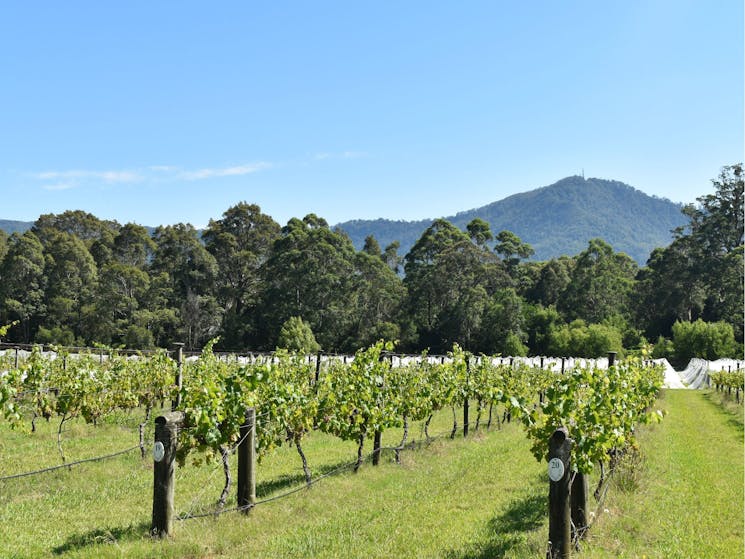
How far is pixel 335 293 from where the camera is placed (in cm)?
5872

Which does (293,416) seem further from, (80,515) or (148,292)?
(148,292)

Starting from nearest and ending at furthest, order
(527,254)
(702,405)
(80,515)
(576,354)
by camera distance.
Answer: (80,515) < (702,405) < (576,354) < (527,254)

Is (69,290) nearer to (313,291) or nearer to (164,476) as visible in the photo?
(313,291)

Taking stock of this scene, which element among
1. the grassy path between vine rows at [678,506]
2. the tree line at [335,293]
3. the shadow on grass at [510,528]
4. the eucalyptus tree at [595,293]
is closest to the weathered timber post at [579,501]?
the grassy path between vine rows at [678,506]

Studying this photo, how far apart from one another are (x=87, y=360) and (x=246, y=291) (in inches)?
2002

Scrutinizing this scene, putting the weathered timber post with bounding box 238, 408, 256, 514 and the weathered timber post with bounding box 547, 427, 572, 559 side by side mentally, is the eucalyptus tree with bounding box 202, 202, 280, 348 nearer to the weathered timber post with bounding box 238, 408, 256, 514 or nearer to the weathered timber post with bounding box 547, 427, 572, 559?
the weathered timber post with bounding box 238, 408, 256, 514

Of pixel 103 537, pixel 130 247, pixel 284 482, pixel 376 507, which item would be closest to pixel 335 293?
pixel 130 247

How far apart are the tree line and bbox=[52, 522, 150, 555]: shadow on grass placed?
4326 centimetres

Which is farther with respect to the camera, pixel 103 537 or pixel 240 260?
pixel 240 260

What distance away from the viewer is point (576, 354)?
5584 centimetres

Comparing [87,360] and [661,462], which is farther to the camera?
[87,360]

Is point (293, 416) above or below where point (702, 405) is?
above

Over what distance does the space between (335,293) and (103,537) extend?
51916 mm

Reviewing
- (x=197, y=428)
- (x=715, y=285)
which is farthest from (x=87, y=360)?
(x=715, y=285)
